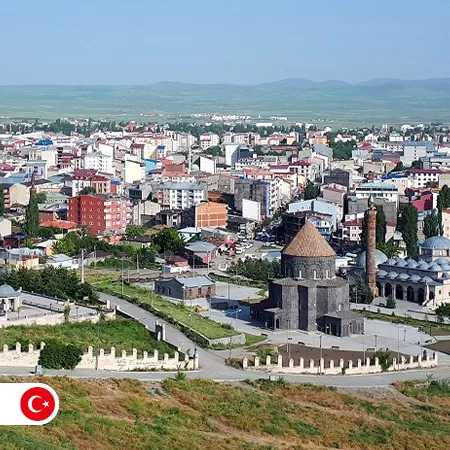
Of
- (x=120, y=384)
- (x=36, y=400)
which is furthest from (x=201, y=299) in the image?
(x=36, y=400)

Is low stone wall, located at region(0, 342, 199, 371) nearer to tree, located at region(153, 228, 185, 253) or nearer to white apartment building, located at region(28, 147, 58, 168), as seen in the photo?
tree, located at region(153, 228, 185, 253)

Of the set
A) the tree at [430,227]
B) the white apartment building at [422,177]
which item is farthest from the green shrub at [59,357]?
the white apartment building at [422,177]

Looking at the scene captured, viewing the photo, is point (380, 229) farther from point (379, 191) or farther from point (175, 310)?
point (175, 310)

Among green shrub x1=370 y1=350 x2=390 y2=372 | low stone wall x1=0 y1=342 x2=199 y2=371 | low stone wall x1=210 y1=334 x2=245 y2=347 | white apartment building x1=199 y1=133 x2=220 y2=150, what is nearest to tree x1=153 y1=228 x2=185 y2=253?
low stone wall x1=210 y1=334 x2=245 y2=347

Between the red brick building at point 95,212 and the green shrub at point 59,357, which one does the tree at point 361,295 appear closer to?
the green shrub at point 59,357

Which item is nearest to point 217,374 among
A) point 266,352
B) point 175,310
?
point 266,352

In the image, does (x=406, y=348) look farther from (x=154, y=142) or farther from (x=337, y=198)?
(x=154, y=142)
